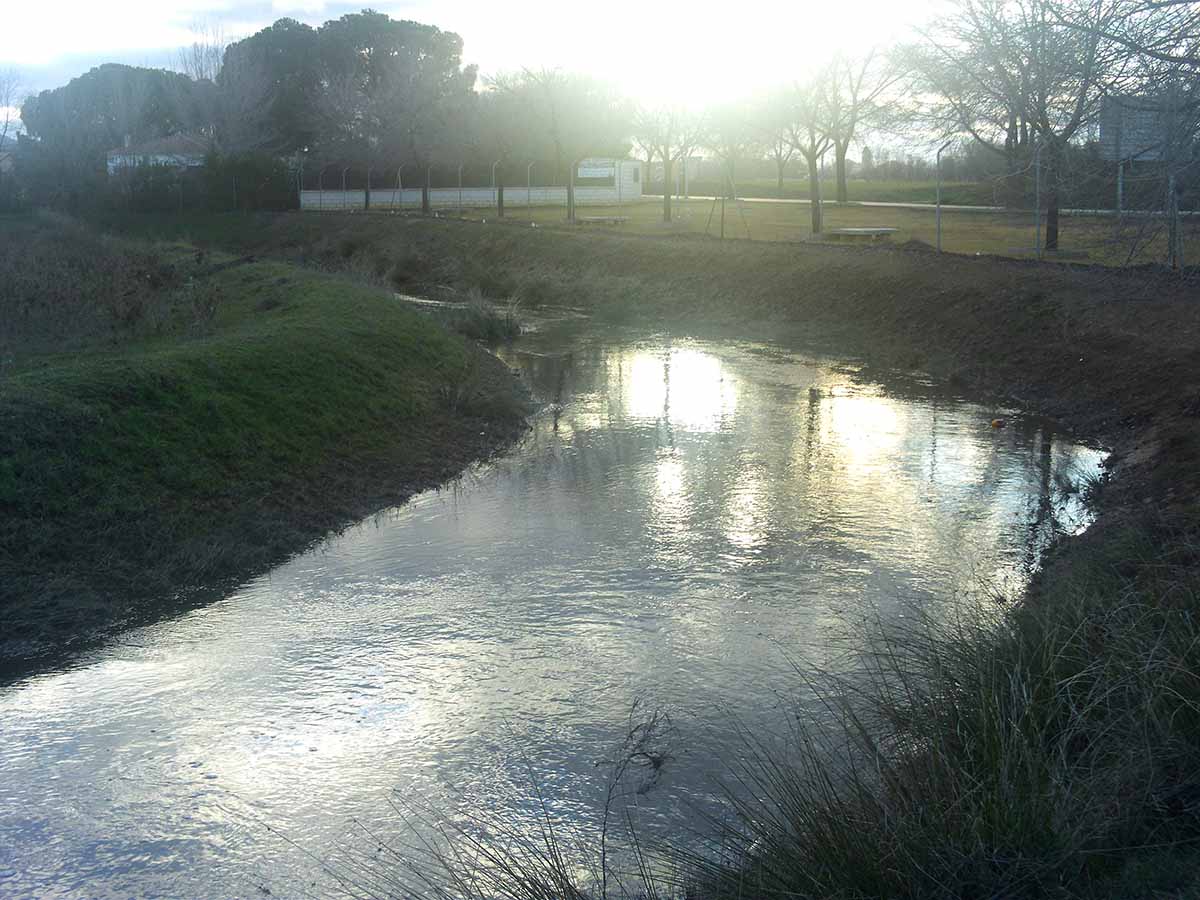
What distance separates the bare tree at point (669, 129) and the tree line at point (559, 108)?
0.09m

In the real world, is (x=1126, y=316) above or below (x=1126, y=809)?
above

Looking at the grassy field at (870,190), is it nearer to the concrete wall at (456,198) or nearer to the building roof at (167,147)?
the concrete wall at (456,198)

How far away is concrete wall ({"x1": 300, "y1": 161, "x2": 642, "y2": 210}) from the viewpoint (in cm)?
6238

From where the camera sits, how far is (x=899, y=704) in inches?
232

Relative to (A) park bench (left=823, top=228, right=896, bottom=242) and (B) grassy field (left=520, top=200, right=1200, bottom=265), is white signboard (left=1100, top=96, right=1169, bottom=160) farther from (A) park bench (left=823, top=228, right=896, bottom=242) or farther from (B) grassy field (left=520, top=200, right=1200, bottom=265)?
(A) park bench (left=823, top=228, right=896, bottom=242)

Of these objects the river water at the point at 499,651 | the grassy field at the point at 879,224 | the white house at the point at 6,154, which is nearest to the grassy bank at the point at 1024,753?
the river water at the point at 499,651

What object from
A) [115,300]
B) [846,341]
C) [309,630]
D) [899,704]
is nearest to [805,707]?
[899,704]

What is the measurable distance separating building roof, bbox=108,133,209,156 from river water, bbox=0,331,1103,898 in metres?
70.8

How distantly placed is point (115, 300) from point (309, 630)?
13471 millimetres

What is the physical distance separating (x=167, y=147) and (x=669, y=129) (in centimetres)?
4841

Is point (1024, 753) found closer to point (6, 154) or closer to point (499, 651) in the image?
point (499, 651)

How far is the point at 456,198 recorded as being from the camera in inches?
2504

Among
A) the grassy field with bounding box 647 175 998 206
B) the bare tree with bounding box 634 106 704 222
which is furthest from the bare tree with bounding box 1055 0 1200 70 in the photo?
the bare tree with bounding box 634 106 704 222

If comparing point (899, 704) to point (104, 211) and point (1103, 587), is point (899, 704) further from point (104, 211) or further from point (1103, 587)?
point (104, 211)
